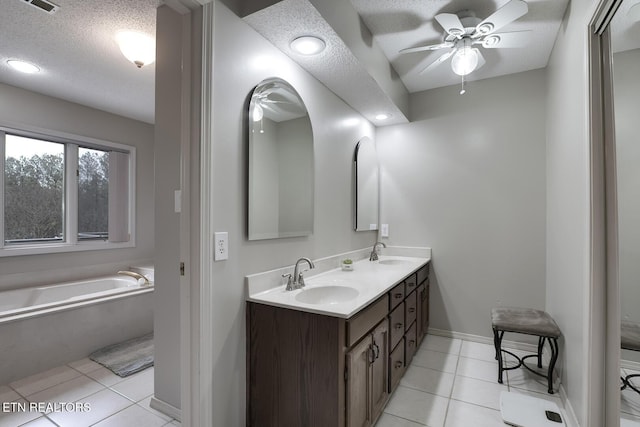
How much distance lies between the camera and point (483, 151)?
2891mm

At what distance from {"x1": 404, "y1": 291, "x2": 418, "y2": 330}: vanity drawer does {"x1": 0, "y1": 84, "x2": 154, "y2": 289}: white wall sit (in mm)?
3397

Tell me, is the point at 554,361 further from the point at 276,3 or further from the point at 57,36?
the point at 57,36

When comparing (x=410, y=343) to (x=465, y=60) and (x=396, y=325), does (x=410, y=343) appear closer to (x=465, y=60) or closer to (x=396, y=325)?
(x=396, y=325)

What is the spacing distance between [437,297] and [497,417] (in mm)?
1367

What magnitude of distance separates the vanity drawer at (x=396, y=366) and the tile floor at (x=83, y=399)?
1336 mm

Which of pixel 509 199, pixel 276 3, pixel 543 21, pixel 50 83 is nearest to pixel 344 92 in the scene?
pixel 276 3

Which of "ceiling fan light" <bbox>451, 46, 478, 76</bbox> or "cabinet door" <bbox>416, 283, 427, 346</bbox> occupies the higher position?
"ceiling fan light" <bbox>451, 46, 478, 76</bbox>

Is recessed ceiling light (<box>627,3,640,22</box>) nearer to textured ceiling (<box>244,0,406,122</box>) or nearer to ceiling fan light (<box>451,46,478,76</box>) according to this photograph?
ceiling fan light (<box>451,46,478,76</box>)

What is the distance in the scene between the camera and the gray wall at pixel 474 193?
8.85 ft

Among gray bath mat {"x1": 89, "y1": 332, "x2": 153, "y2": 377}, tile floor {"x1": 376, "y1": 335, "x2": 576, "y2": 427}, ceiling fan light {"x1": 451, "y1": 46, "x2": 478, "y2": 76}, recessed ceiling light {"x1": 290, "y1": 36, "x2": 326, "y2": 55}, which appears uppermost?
ceiling fan light {"x1": 451, "y1": 46, "x2": 478, "y2": 76}

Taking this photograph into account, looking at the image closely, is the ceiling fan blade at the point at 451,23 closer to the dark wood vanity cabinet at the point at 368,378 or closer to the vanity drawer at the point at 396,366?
the dark wood vanity cabinet at the point at 368,378

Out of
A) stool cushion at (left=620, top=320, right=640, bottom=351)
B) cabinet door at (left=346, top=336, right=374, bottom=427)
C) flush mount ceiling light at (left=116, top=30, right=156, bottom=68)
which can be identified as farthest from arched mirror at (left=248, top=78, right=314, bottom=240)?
stool cushion at (left=620, top=320, right=640, bottom=351)

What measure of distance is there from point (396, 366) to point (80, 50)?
130 inches

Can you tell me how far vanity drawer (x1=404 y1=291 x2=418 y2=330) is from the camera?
2.24 meters
